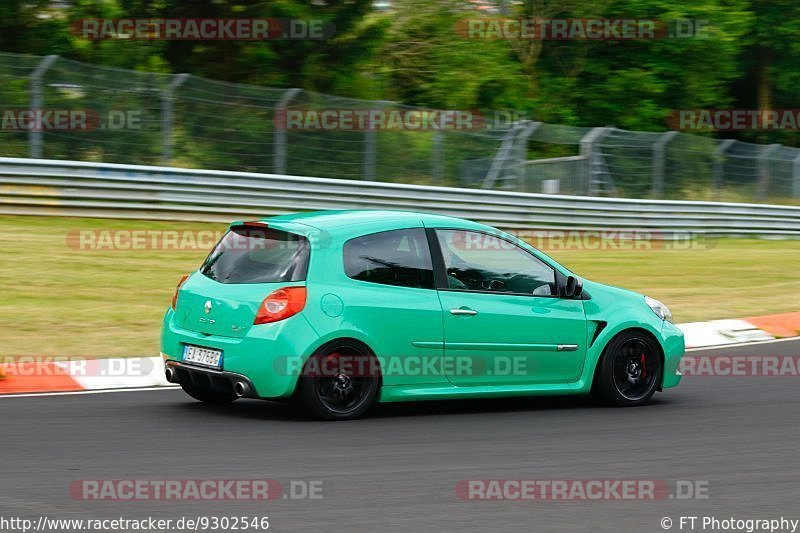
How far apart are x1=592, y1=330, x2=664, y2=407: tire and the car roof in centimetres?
152

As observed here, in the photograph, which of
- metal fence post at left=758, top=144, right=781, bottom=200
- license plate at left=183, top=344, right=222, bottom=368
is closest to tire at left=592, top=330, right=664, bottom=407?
license plate at left=183, top=344, right=222, bottom=368

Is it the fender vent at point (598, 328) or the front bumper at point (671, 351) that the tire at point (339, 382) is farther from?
the front bumper at point (671, 351)

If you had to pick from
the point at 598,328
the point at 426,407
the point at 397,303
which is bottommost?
the point at 426,407

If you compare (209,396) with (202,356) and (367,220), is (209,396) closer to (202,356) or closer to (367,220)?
(202,356)

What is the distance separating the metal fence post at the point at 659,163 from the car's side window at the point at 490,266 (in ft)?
57.5

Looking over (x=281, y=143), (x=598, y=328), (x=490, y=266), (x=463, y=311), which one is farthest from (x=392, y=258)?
(x=281, y=143)

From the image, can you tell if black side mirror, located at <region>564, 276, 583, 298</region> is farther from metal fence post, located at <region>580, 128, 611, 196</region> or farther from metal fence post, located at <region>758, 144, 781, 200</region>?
metal fence post, located at <region>758, 144, 781, 200</region>

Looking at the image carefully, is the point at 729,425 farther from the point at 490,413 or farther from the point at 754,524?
the point at 754,524

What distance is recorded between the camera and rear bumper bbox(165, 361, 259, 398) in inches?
324

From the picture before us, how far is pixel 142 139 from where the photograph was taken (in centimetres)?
1991

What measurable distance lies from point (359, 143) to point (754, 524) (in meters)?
16.4

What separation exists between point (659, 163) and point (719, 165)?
2.23m

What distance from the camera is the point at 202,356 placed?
8.53 metres

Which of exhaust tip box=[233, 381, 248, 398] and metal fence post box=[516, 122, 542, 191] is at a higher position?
metal fence post box=[516, 122, 542, 191]
